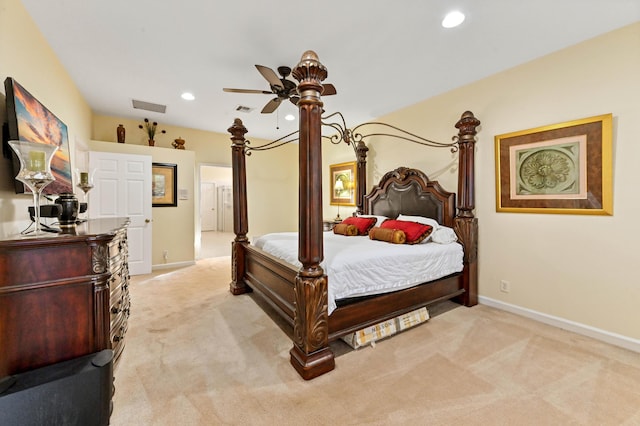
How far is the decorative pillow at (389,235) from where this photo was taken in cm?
298

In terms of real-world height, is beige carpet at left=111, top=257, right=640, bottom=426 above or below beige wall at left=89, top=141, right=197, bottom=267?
below

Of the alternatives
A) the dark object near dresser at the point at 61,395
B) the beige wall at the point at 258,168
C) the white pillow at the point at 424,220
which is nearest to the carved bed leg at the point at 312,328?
the dark object near dresser at the point at 61,395

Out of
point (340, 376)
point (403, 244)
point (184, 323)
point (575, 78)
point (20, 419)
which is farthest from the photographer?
point (403, 244)

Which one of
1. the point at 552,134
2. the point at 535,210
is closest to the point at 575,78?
the point at 552,134

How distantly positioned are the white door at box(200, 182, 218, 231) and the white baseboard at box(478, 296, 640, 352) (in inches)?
379

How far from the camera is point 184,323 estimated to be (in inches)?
105

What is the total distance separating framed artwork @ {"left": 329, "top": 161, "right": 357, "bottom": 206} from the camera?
5.07 m

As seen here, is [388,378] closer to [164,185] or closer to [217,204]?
[164,185]

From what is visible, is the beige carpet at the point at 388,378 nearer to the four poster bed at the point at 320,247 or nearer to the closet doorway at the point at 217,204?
the four poster bed at the point at 320,247

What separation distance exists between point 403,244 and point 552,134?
5.83ft

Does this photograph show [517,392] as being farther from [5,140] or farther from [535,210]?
[5,140]

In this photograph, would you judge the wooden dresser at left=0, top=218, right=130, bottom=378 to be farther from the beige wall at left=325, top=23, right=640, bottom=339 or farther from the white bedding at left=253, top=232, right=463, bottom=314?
the beige wall at left=325, top=23, right=640, bottom=339

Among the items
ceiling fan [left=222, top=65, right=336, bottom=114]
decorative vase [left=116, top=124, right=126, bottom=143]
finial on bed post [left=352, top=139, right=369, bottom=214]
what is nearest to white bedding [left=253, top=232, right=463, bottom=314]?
ceiling fan [left=222, top=65, right=336, bottom=114]

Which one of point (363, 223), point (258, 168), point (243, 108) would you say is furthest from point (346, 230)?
point (258, 168)
